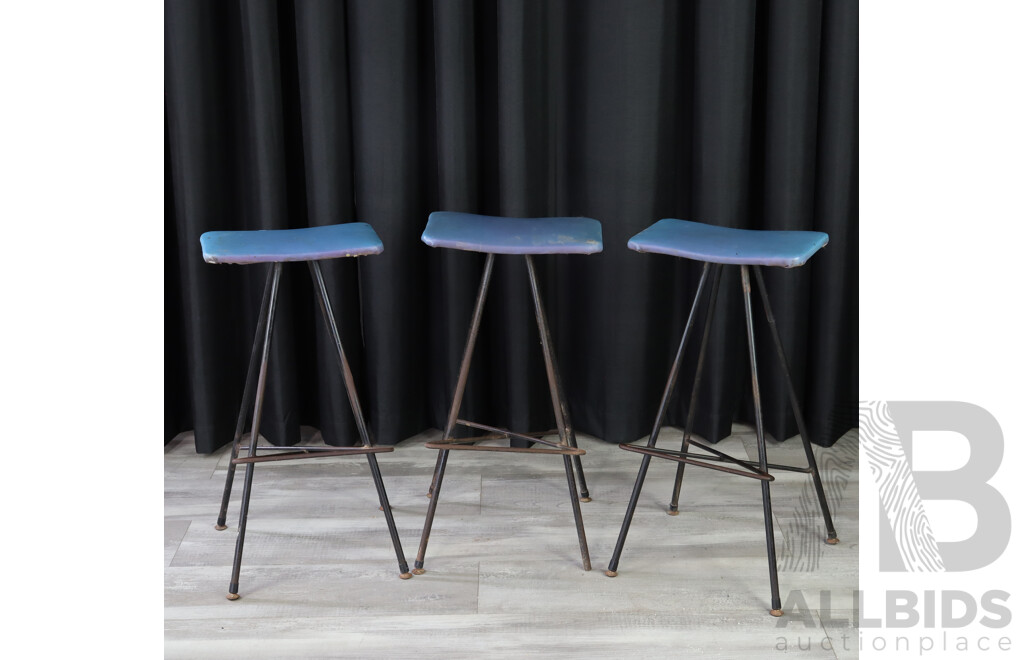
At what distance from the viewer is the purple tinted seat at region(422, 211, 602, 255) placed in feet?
6.49

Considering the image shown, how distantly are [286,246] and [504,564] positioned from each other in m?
0.91

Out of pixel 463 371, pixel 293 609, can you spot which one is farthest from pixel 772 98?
pixel 293 609

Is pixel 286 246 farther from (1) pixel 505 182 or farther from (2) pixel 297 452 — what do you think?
(1) pixel 505 182

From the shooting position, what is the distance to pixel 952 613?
1.78 metres

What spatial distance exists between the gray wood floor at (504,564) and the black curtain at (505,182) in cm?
20

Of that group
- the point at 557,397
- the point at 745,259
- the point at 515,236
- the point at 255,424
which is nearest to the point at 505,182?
the point at 515,236

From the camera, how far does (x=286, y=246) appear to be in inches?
77.4

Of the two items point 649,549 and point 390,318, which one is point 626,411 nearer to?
point 649,549

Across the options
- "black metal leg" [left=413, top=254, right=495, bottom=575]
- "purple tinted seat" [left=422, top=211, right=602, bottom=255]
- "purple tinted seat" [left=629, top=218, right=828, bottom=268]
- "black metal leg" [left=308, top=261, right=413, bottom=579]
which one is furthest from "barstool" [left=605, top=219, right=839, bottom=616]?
"black metal leg" [left=308, top=261, right=413, bottom=579]

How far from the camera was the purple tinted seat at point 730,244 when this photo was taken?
6.15ft

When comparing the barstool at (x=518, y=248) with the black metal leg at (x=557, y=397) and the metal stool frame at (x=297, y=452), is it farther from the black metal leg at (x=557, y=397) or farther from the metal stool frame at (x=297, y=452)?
the metal stool frame at (x=297, y=452)

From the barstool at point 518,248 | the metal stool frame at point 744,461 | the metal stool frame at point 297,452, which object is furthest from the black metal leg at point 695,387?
the metal stool frame at point 297,452

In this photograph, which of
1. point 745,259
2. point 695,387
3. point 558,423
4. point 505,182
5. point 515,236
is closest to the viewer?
point 745,259
